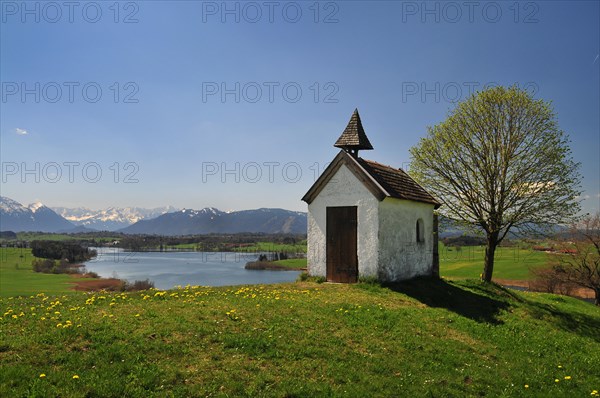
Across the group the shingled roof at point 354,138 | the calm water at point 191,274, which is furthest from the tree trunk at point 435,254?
the calm water at point 191,274

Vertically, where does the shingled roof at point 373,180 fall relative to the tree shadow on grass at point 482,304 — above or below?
above

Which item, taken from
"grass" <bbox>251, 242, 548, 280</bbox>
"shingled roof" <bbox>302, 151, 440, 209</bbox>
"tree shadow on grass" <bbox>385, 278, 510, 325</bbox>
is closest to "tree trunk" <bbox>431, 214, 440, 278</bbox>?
"tree shadow on grass" <bbox>385, 278, 510, 325</bbox>

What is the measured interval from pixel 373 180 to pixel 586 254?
1264 inches

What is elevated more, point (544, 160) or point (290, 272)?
point (544, 160)

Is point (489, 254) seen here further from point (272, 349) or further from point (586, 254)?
point (272, 349)

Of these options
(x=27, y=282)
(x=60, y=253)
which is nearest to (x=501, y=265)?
(x=27, y=282)

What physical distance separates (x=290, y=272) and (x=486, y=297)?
250 feet

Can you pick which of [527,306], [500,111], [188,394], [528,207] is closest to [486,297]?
[527,306]

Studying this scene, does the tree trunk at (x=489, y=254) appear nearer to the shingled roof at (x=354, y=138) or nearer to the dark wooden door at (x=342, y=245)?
the shingled roof at (x=354, y=138)

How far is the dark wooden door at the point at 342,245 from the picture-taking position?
787 inches

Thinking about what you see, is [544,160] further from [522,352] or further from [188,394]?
[188,394]

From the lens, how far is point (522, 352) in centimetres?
1211

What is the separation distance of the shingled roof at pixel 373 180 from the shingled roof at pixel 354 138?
94cm

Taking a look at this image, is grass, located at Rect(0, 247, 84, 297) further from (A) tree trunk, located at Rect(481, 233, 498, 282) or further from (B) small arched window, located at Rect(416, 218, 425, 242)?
(A) tree trunk, located at Rect(481, 233, 498, 282)
